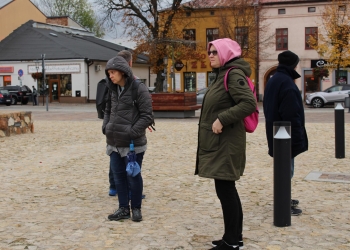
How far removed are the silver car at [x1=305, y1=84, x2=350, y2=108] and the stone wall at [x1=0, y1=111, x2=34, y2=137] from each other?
2133 centimetres

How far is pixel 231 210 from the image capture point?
166 inches

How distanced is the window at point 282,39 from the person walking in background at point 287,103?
38212 mm

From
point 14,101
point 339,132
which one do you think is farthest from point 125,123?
point 14,101

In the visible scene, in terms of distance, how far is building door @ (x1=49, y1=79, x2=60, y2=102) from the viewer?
44000 mm

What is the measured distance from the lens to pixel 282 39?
42.5m

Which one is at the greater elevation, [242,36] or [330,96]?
[242,36]

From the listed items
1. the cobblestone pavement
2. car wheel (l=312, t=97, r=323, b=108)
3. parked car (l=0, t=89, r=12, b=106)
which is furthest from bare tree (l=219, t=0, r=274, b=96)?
the cobblestone pavement

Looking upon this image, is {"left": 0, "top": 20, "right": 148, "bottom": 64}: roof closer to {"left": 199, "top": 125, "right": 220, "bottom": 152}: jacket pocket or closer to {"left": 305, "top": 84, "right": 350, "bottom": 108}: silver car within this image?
{"left": 305, "top": 84, "right": 350, "bottom": 108}: silver car

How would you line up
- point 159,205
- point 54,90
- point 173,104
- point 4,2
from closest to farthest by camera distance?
point 159,205, point 173,104, point 54,90, point 4,2

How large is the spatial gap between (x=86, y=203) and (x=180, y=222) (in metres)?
1.43

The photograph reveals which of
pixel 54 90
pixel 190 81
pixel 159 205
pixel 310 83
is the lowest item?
pixel 159 205

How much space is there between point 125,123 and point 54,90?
132 feet

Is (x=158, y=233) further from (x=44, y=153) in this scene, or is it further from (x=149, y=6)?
(x=149, y=6)

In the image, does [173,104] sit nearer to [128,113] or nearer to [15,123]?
[15,123]
